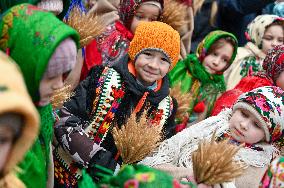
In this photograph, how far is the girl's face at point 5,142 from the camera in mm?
1454

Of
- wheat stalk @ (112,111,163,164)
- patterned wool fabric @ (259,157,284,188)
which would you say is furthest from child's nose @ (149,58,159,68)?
patterned wool fabric @ (259,157,284,188)

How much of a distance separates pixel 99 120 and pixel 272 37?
231cm

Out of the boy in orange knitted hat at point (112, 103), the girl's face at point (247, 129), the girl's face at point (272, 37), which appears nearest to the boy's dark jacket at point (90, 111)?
the boy in orange knitted hat at point (112, 103)

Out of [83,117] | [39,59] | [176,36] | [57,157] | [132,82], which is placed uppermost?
[39,59]

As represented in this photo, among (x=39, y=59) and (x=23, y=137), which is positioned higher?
(x=39, y=59)

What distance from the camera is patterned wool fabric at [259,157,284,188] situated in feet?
6.50

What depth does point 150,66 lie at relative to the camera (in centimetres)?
282

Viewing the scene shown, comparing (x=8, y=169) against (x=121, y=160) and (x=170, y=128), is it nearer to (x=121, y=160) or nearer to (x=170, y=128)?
(x=121, y=160)

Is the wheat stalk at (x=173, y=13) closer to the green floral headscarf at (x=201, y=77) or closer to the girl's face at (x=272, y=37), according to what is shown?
the green floral headscarf at (x=201, y=77)

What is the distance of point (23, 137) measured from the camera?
4.98 ft

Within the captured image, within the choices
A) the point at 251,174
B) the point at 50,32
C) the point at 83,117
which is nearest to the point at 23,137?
the point at 50,32

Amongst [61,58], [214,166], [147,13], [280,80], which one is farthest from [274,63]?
[61,58]

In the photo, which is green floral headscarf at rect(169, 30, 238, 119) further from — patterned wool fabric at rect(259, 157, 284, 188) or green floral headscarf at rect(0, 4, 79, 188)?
green floral headscarf at rect(0, 4, 79, 188)

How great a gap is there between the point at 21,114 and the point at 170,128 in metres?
1.61
